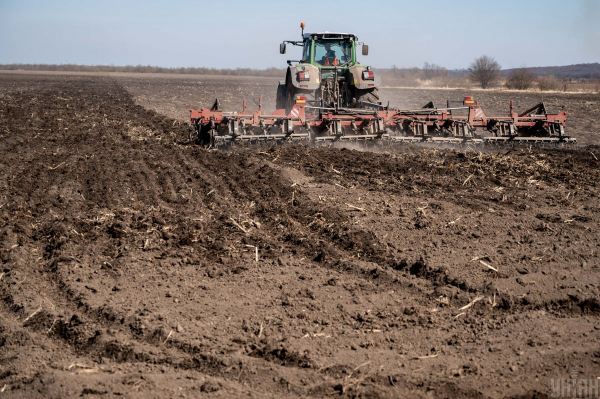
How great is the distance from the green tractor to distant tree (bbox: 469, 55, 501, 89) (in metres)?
40.1

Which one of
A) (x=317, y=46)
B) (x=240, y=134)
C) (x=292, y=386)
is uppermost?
(x=317, y=46)

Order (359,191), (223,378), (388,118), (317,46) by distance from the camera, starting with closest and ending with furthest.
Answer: (223,378), (359,191), (388,118), (317,46)

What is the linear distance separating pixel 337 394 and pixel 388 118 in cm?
997

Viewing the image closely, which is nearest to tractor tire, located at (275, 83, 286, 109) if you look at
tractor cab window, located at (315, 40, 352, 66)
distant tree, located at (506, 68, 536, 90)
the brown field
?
tractor cab window, located at (315, 40, 352, 66)

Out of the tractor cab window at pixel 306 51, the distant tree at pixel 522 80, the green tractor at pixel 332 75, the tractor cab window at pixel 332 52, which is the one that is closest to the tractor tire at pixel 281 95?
the green tractor at pixel 332 75

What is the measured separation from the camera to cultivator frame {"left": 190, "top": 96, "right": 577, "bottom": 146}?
39.5 feet

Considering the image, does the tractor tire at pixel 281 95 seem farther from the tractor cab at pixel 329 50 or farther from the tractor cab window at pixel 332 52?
the tractor cab window at pixel 332 52

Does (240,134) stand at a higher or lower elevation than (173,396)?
higher

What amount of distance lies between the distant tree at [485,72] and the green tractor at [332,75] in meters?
40.1

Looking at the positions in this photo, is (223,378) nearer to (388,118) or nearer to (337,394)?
(337,394)

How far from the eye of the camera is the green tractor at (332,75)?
13672 millimetres

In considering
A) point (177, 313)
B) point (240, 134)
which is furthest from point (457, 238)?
point (240, 134)

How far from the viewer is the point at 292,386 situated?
11.8 ft

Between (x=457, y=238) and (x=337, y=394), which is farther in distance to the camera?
(x=457, y=238)
